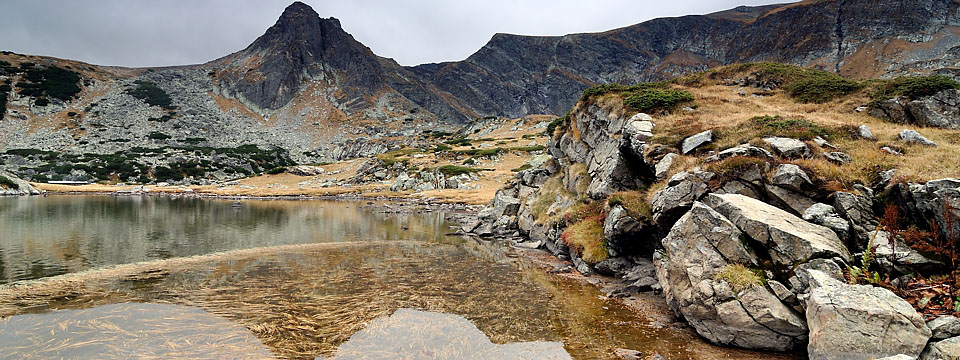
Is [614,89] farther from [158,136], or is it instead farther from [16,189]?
[158,136]

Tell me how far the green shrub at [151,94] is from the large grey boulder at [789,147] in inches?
8101

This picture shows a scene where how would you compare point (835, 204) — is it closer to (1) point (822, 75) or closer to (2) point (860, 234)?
(2) point (860, 234)

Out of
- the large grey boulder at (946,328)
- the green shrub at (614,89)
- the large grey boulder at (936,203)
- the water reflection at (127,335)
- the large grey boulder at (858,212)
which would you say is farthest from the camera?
the green shrub at (614,89)

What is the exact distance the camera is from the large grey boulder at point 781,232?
11.0 meters

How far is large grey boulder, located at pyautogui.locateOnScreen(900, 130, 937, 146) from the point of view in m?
14.6

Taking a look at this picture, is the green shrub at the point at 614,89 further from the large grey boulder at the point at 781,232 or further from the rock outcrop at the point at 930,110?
the large grey boulder at the point at 781,232

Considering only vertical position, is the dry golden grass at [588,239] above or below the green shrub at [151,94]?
below

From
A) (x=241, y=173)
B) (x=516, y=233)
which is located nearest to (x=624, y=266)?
(x=516, y=233)

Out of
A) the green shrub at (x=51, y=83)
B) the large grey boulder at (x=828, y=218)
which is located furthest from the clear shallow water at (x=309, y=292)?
the green shrub at (x=51, y=83)

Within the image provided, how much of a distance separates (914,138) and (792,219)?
7853mm

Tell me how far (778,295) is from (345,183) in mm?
95309

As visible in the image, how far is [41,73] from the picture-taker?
509ft

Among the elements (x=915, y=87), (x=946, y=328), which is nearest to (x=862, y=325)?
(x=946, y=328)

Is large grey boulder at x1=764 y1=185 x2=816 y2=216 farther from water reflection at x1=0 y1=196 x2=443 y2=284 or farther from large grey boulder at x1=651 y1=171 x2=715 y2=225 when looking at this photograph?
water reflection at x1=0 y1=196 x2=443 y2=284
